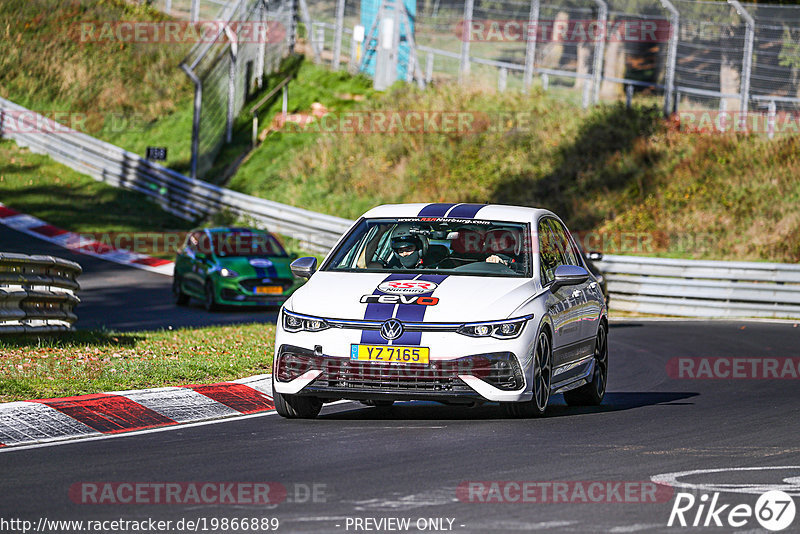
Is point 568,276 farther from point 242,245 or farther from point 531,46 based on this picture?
point 531,46

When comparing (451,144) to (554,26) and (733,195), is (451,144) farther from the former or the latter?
(733,195)

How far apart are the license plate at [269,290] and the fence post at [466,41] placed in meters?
14.9

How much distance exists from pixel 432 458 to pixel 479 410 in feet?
8.75

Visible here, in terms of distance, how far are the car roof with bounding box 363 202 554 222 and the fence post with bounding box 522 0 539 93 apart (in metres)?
23.6

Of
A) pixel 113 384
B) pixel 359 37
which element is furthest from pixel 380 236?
pixel 359 37

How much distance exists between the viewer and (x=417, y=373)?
9.27 meters

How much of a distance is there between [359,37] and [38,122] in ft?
32.5

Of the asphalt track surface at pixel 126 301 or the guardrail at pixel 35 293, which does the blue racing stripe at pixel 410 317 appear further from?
the asphalt track surface at pixel 126 301

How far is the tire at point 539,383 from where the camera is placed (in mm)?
9625

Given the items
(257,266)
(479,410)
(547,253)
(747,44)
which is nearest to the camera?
(479,410)

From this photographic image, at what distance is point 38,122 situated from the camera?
3994cm

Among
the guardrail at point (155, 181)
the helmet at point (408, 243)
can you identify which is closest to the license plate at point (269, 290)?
the guardrail at point (155, 181)

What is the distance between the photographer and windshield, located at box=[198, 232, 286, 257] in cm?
2386

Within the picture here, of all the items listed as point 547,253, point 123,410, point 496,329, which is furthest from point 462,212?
point 123,410
